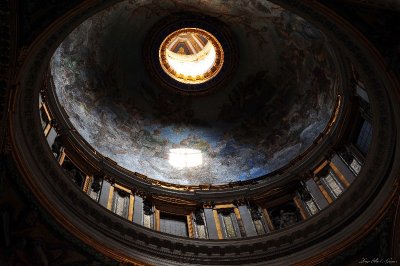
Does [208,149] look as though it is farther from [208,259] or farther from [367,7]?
[367,7]

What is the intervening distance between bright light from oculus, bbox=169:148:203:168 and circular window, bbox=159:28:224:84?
11.6ft

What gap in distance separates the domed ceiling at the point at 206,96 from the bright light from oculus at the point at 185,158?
16 cm

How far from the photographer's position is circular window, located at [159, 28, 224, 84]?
22859mm

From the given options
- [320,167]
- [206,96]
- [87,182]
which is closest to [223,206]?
[320,167]

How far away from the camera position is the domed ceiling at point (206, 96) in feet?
65.2

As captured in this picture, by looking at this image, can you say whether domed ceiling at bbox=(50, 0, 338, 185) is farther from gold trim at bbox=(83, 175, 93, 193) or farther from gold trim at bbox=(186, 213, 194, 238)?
gold trim at bbox=(186, 213, 194, 238)

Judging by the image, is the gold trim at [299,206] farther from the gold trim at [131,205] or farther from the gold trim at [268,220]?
the gold trim at [131,205]

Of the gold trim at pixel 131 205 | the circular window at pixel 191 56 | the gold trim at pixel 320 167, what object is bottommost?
the gold trim at pixel 131 205

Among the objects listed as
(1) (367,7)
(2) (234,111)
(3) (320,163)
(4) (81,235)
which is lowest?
(4) (81,235)

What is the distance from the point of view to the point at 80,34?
19672mm

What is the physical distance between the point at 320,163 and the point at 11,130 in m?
10.8

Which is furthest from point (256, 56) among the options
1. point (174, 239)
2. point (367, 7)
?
point (367, 7)

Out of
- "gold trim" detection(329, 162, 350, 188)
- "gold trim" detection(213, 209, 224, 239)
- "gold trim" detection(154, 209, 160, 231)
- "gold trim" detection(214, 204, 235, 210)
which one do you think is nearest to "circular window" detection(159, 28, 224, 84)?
"gold trim" detection(214, 204, 235, 210)

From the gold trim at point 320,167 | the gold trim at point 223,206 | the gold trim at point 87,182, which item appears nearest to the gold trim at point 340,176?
the gold trim at point 320,167
